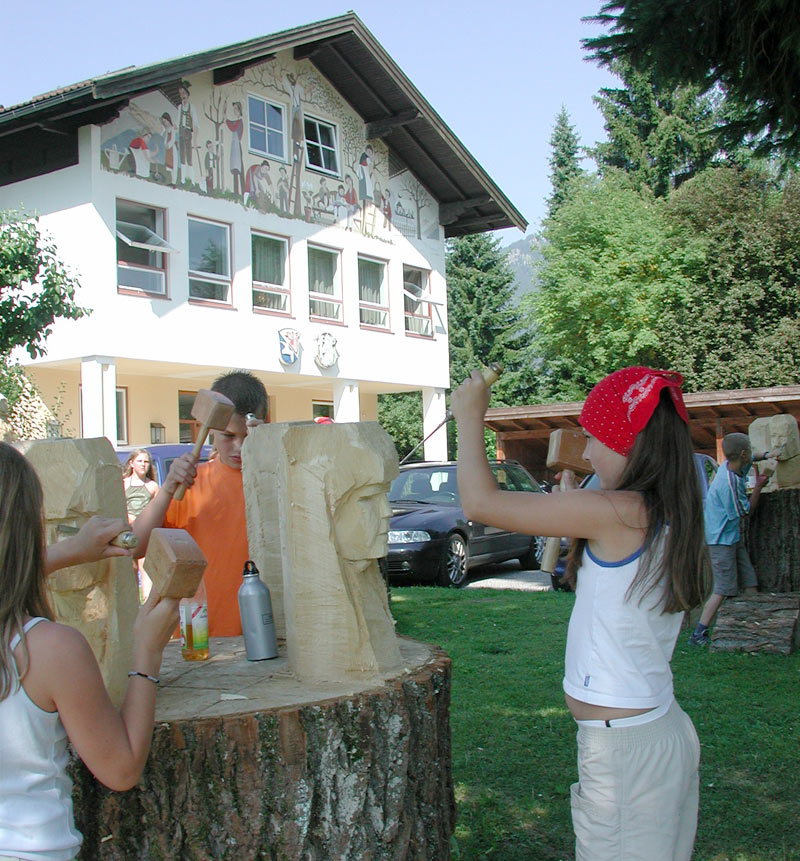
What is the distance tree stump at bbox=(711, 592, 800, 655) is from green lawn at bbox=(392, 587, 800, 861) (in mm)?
122

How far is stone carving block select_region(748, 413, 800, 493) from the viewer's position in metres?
7.55

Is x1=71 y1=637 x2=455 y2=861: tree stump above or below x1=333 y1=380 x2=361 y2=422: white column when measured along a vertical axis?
below

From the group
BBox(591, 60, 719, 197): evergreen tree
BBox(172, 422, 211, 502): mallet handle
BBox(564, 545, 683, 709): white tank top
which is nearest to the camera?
BBox(564, 545, 683, 709): white tank top

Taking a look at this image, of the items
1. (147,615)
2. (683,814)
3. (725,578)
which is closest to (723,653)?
(725,578)

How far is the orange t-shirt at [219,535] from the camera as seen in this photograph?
303 cm

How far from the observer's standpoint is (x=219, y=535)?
305 centimetres

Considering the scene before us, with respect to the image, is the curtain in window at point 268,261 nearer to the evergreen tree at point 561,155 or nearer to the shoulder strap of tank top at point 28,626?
the shoulder strap of tank top at point 28,626

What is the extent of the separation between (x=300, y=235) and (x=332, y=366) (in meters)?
2.53

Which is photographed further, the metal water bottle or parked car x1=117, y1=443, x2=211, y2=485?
parked car x1=117, y1=443, x2=211, y2=485

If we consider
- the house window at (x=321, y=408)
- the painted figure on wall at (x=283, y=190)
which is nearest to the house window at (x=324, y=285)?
the painted figure on wall at (x=283, y=190)

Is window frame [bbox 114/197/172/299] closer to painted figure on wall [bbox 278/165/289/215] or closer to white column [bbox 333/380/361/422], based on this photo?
painted figure on wall [bbox 278/165/289/215]

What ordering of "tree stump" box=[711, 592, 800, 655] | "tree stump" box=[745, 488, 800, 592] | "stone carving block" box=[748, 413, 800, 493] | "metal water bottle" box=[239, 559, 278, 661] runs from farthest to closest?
"stone carving block" box=[748, 413, 800, 493]
"tree stump" box=[745, 488, 800, 592]
"tree stump" box=[711, 592, 800, 655]
"metal water bottle" box=[239, 559, 278, 661]

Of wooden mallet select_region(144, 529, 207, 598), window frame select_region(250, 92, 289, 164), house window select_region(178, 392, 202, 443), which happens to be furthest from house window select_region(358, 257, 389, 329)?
wooden mallet select_region(144, 529, 207, 598)

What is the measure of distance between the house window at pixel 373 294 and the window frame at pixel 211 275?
341 cm
